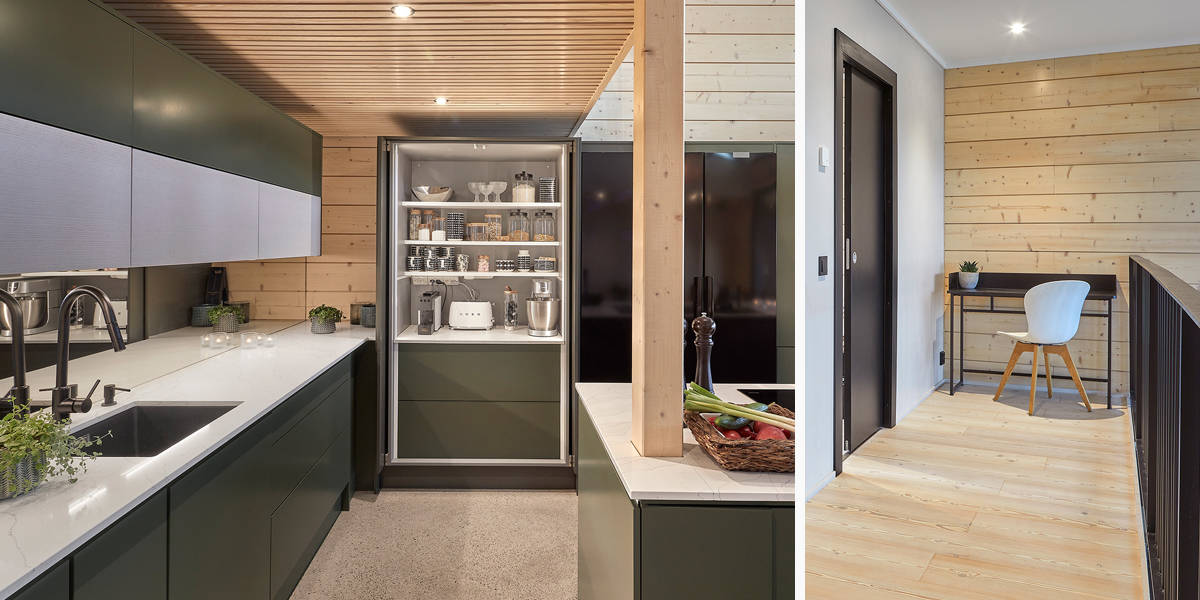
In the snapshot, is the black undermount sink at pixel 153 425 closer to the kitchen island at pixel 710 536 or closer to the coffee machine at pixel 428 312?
the kitchen island at pixel 710 536

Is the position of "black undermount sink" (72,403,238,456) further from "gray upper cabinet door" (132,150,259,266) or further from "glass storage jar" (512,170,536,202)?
"glass storage jar" (512,170,536,202)

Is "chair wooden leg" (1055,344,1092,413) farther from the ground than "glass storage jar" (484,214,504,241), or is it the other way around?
"glass storage jar" (484,214,504,241)

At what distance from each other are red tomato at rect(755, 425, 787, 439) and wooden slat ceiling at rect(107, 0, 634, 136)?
146 centimetres

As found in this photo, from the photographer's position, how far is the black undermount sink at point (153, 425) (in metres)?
2.06

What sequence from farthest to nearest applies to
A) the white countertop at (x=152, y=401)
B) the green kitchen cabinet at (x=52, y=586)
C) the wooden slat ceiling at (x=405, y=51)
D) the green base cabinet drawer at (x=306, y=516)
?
the green base cabinet drawer at (x=306, y=516)
the wooden slat ceiling at (x=405, y=51)
the white countertop at (x=152, y=401)
the green kitchen cabinet at (x=52, y=586)

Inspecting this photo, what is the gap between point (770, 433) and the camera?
5.29 feet

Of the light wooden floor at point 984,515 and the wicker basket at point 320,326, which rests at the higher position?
the wicker basket at point 320,326

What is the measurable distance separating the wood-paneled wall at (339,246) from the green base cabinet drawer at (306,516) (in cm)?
122

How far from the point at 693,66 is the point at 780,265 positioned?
156 centimetres

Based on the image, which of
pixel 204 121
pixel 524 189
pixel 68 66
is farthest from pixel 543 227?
pixel 68 66

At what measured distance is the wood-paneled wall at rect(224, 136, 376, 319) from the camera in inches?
175

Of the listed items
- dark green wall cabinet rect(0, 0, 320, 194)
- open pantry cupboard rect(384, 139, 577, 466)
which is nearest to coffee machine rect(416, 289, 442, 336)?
open pantry cupboard rect(384, 139, 577, 466)

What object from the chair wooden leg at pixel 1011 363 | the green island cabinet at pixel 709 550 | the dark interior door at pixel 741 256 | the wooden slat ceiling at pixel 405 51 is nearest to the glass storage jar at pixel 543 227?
the wooden slat ceiling at pixel 405 51

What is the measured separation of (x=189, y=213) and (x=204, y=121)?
14.3 inches
